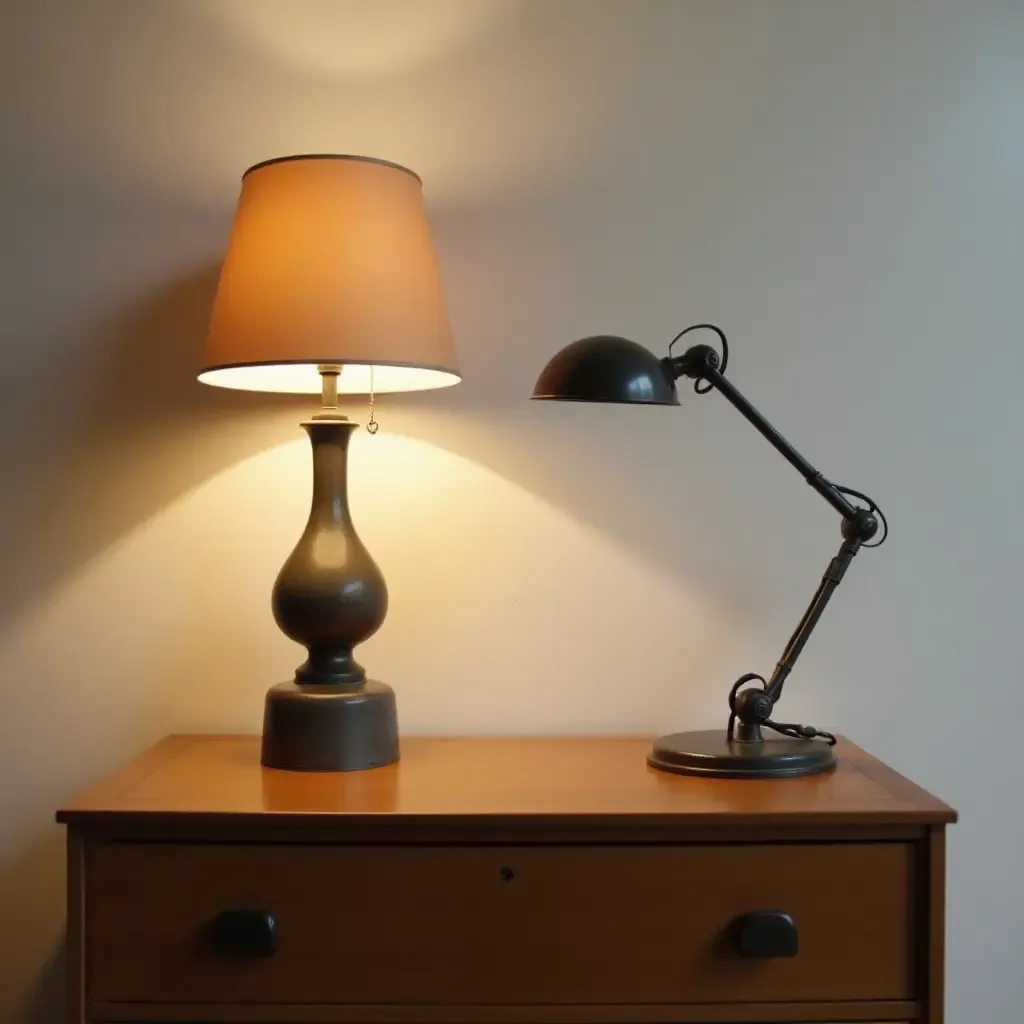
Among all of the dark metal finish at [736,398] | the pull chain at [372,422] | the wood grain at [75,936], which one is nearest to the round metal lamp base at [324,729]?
the wood grain at [75,936]

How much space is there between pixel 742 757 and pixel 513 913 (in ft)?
1.10

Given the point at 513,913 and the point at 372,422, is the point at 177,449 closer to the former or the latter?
the point at 372,422

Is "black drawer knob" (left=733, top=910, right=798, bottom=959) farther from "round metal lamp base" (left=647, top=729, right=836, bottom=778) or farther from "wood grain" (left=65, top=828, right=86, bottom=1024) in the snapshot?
"wood grain" (left=65, top=828, right=86, bottom=1024)

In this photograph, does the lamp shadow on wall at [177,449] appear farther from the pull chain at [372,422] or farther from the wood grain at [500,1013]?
the wood grain at [500,1013]

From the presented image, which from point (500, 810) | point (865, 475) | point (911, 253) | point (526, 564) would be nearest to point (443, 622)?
point (526, 564)

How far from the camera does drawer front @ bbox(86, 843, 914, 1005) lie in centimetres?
119

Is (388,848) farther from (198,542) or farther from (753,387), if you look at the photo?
(753,387)

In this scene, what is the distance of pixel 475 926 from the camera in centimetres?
119

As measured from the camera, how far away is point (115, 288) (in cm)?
164

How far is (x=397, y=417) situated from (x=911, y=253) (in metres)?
0.79

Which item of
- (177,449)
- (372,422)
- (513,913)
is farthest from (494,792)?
(177,449)

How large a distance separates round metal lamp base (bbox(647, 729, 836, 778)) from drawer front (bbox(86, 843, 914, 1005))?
0.49ft

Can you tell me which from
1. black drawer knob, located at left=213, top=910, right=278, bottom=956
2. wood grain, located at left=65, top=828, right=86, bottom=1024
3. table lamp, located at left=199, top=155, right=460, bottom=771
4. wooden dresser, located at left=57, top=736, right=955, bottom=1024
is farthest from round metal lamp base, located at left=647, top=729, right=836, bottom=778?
wood grain, located at left=65, top=828, right=86, bottom=1024

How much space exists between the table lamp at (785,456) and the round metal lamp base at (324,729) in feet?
1.15
